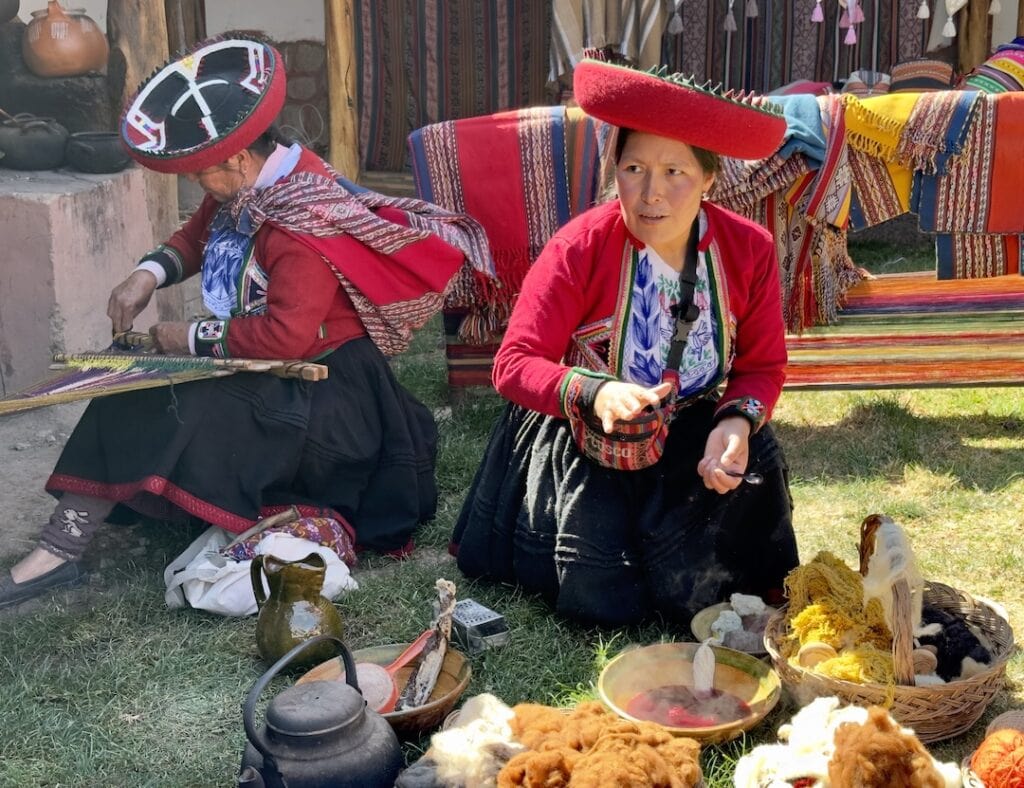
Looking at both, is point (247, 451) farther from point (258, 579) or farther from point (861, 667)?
point (861, 667)

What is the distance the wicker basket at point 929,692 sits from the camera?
8.91 ft

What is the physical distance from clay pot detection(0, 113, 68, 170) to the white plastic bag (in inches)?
103

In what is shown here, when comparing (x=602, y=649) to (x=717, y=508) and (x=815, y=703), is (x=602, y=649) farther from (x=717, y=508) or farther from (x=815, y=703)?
(x=815, y=703)

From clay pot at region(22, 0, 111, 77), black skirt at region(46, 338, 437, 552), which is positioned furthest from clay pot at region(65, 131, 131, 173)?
black skirt at region(46, 338, 437, 552)

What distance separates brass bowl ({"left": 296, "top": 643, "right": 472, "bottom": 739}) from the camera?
2871mm

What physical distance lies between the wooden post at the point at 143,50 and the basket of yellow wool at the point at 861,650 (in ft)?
13.7

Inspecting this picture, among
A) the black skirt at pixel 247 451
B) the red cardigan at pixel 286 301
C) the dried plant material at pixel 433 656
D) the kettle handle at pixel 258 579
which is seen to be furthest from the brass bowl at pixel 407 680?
the red cardigan at pixel 286 301

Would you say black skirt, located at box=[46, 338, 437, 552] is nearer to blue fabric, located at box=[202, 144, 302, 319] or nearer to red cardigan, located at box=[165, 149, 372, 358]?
red cardigan, located at box=[165, 149, 372, 358]

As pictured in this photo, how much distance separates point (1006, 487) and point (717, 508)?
64.2 inches

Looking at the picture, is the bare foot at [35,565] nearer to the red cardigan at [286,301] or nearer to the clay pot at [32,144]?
the red cardigan at [286,301]

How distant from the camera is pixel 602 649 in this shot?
3.34 metres

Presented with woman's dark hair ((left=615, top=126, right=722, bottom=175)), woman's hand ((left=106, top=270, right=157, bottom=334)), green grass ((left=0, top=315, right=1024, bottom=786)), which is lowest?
green grass ((left=0, top=315, right=1024, bottom=786))

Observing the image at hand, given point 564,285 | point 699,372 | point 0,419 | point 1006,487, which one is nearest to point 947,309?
point 1006,487

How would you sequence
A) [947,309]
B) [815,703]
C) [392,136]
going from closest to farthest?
[815,703] → [947,309] → [392,136]
